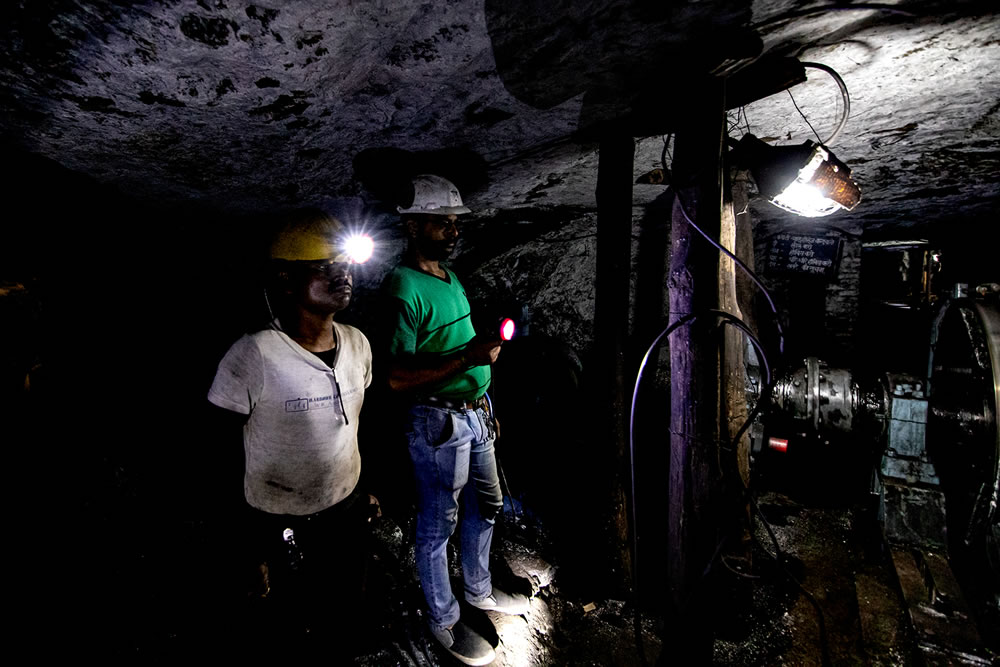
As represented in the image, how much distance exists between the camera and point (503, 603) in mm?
3453

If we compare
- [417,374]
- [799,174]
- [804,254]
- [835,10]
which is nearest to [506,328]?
[417,374]

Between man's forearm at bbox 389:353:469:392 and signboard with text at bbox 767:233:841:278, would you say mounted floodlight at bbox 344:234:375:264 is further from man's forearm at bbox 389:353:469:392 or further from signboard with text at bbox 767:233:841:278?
signboard with text at bbox 767:233:841:278

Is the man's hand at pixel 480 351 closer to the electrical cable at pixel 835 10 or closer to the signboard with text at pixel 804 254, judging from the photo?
the electrical cable at pixel 835 10

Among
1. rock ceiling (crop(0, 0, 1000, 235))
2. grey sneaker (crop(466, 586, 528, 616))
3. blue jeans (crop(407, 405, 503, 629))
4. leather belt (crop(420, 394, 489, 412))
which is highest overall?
rock ceiling (crop(0, 0, 1000, 235))

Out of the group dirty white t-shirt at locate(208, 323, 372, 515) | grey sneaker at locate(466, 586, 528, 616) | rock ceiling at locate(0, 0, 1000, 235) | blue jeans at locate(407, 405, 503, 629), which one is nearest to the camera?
rock ceiling at locate(0, 0, 1000, 235)

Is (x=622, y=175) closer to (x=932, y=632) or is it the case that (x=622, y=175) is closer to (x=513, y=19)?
(x=513, y=19)

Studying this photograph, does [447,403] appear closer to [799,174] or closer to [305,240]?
[305,240]

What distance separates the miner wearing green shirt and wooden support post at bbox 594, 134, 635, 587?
A: 39.4 inches

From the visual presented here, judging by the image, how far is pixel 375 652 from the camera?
293cm

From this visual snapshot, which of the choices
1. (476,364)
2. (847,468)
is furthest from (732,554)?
(847,468)

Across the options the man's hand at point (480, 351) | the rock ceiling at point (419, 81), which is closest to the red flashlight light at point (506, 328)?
the man's hand at point (480, 351)

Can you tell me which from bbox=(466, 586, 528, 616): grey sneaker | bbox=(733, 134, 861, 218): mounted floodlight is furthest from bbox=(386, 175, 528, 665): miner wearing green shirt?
bbox=(733, 134, 861, 218): mounted floodlight

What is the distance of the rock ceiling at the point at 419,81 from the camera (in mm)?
1707

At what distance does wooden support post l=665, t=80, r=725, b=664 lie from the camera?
2373 millimetres
